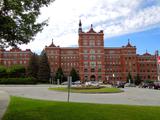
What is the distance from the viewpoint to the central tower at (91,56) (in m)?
178

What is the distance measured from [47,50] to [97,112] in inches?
6470

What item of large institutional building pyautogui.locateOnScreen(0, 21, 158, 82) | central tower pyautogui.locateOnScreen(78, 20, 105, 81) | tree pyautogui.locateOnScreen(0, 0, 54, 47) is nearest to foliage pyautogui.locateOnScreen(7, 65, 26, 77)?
large institutional building pyautogui.locateOnScreen(0, 21, 158, 82)

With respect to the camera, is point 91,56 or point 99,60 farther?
point 99,60

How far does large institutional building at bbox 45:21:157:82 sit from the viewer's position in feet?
586

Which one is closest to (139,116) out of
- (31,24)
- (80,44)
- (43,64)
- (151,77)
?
(31,24)

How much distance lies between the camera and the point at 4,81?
103375 millimetres

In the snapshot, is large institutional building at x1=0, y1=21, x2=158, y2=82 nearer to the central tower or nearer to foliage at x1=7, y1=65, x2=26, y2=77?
the central tower

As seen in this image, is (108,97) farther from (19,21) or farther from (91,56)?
(91,56)

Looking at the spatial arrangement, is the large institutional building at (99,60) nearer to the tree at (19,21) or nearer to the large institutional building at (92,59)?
the large institutional building at (92,59)

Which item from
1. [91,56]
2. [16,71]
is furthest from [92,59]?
[16,71]

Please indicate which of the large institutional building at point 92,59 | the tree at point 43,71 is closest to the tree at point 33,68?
the tree at point 43,71

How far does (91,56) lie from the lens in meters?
178

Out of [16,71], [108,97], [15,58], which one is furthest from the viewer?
[15,58]

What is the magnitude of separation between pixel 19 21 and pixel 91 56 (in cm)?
16593
